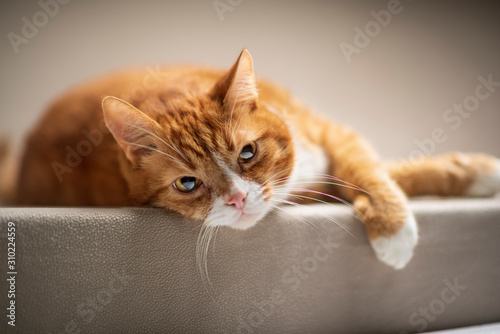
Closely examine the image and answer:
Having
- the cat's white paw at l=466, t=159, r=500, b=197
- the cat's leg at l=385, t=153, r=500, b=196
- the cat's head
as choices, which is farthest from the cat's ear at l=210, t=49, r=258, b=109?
the cat's white paw at l=466, t=159, r=500, b=197

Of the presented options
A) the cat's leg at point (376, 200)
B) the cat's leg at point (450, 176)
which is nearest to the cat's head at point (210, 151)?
the cat's leg at point (376, 200)

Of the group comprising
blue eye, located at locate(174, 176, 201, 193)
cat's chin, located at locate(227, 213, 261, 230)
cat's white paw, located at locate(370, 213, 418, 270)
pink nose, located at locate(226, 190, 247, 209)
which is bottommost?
cat's white paw, located at locate(370, 213, 418, 270)

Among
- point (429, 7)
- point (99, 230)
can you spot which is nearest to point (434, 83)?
point (429, 7)

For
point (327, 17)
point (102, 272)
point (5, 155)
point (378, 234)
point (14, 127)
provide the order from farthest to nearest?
point (327, 17)
point (14, 127)
point (5, 155)
point (378, 234)
point (102, 272)

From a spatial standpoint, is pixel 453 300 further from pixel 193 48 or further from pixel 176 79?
pixel 193 48

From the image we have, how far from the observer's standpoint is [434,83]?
275cm

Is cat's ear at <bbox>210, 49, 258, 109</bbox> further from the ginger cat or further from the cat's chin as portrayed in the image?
the cat's chin

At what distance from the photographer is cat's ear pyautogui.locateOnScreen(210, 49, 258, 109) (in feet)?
3.96

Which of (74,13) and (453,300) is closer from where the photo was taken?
(453,300)

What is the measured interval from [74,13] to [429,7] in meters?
2.23

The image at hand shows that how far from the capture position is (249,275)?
114 cm

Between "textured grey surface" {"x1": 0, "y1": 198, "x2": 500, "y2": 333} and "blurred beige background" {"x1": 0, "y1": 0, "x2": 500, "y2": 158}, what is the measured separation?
4.38ft

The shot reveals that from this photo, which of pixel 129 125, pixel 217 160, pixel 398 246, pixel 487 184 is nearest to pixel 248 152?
pixel 217 160

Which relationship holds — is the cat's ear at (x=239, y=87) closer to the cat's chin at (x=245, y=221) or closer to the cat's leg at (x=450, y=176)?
the cat's chin at (x=245, y=221)
